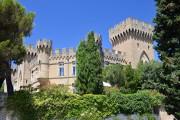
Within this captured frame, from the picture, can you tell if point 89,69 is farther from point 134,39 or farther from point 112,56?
point 134,39

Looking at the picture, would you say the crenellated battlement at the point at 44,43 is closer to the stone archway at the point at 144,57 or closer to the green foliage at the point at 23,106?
the stone archway at the point at 144,57

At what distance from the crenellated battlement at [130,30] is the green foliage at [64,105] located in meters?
33.2

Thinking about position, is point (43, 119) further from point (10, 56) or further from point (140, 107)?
point (140, 107)

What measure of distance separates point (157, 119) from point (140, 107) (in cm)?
158

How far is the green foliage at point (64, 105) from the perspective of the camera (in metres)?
21.5

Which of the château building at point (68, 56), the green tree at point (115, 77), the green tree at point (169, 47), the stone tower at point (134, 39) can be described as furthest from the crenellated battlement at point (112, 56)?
the green tree at point (169, 47)

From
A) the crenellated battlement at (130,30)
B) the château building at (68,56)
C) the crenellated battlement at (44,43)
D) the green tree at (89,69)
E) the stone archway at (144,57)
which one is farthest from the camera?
the stone archway at (144,57)

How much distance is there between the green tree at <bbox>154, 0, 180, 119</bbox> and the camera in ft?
56.1

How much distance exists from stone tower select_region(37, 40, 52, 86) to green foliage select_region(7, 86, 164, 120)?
23701 mm

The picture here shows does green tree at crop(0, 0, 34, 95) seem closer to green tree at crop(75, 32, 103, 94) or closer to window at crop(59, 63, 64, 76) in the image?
green tree at crop(75, 32, 103, 94)

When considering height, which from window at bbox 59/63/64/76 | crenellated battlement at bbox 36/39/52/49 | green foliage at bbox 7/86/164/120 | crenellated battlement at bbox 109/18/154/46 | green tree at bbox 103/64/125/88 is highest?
crenellated battlement at bbox 109/18/154/46

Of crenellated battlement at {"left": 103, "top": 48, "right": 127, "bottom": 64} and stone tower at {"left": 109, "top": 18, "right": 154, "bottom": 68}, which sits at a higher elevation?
stone tower at {"left": 109, "top": 18, "right": 154, "bottom": 68}

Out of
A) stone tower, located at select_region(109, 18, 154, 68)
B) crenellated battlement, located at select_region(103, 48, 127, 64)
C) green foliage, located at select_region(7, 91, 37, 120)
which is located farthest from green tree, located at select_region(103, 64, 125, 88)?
green foliage, located at select_region(7, 91, 37, 120)

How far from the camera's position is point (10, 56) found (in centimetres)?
2038
